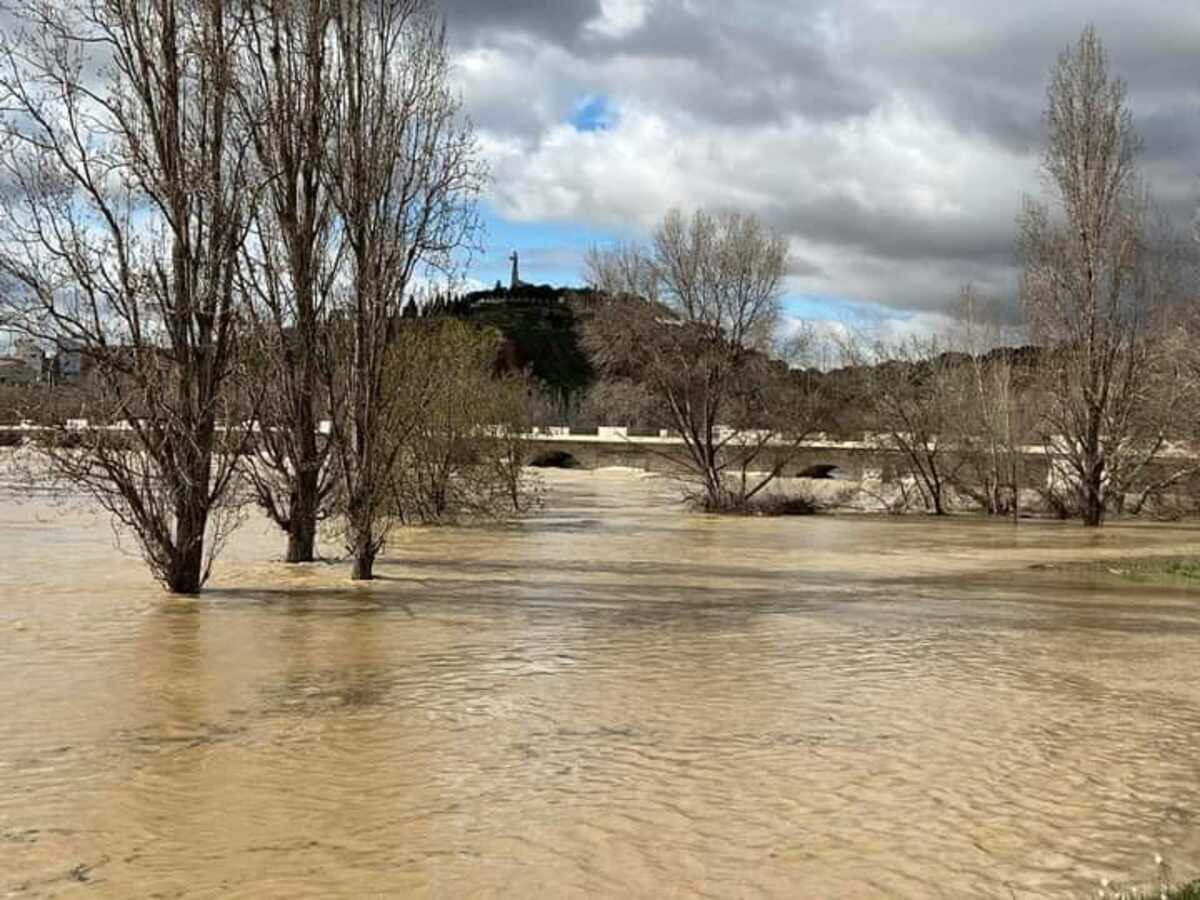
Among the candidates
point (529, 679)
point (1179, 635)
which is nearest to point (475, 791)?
point (529, 679)

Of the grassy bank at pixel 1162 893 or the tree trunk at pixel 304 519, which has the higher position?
the tree trunk at pixel 304 519

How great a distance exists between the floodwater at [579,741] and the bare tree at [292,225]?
90.5 inches

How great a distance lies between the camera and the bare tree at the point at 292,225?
1716 cm

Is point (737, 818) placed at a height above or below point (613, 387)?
below

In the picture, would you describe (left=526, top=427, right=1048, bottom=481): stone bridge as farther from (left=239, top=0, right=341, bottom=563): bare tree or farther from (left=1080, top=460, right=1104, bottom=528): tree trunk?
(left=239, top=0, right=341, bottom=563): bare tree

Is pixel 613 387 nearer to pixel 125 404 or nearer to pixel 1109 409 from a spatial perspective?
pixel 1109 409

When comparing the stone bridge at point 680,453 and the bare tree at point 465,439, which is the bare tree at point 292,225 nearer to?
the bare tree at point 465,439

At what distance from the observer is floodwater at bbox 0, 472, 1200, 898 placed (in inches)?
245

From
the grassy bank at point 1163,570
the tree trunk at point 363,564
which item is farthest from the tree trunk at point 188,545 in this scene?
the grassy bank at point 1163,570

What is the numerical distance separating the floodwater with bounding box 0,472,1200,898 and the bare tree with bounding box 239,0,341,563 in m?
2.30

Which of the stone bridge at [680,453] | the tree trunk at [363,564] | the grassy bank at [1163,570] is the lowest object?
the grassy bank at [1163,570]

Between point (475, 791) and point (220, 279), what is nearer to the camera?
point (475, 791)

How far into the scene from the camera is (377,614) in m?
15.0

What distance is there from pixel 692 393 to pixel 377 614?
25780 mm
